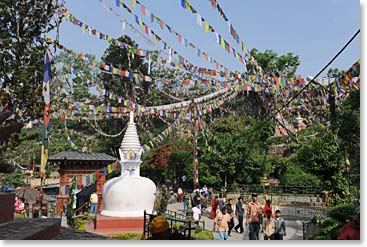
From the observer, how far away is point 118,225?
37.3ft

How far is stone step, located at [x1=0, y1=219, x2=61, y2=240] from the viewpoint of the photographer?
5.18 meters

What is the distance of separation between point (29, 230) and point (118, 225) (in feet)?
19.9

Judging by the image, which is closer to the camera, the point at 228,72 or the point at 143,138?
the point at 228,72

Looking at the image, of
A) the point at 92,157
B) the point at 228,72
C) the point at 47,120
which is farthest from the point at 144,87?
the point at 47,120

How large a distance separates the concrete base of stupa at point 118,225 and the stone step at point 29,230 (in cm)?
486

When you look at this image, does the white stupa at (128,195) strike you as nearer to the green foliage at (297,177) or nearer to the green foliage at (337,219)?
the green foliage at (337,219)

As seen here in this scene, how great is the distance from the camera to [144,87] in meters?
34.5

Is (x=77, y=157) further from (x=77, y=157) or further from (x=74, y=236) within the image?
(x=74, y=236)

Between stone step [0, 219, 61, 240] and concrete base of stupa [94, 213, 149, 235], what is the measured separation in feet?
16.0

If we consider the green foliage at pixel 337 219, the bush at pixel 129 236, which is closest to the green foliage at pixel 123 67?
the bush at pixel 129 236

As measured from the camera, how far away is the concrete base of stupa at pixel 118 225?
11.3 meters

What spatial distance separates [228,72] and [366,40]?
273 inches

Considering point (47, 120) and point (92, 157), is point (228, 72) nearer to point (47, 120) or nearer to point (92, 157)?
point (47, 120)

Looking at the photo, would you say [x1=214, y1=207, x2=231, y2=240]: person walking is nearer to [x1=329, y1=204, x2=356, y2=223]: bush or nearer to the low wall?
[x1=329, y1=204, x2=356, y2=223]: bush
